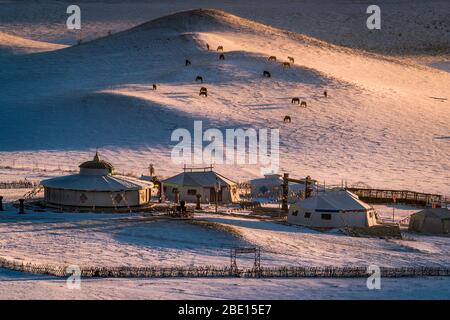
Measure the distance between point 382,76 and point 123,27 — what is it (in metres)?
59.2

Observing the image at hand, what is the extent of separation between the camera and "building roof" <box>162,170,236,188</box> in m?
61.2

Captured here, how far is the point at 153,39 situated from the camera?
110438 mm

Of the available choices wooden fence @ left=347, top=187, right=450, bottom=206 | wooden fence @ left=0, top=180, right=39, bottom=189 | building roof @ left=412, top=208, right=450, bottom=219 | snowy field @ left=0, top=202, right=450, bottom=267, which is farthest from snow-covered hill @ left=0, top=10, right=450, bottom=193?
snowy field @ left=0, top=202, right=450, bottom=267

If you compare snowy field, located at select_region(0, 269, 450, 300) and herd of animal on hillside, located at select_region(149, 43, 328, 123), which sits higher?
herd of animal on hillside, located at select_region(149, 43, 328, 123)

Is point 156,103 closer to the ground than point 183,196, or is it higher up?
higher up

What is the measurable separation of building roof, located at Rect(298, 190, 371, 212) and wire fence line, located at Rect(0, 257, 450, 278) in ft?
35.5

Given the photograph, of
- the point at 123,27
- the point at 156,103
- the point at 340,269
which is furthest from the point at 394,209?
the point at 123,27

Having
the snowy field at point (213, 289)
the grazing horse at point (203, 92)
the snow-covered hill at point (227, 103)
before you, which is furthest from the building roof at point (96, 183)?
the grazing horse at point (203, 92)

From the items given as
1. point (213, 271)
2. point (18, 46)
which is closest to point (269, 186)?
point (213, 271)

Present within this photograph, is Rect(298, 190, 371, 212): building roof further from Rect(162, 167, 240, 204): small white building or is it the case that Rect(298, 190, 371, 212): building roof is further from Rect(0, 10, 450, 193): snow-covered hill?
Rect(0, 10, 450, 193): snow-covered hill

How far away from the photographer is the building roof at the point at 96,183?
5591 centimetres

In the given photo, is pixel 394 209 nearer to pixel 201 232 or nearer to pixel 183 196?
pixel 183 196

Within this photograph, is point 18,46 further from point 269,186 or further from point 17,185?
point 269,186

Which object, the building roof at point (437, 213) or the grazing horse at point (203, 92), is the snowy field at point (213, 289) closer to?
the building roof at point (437, 213)
